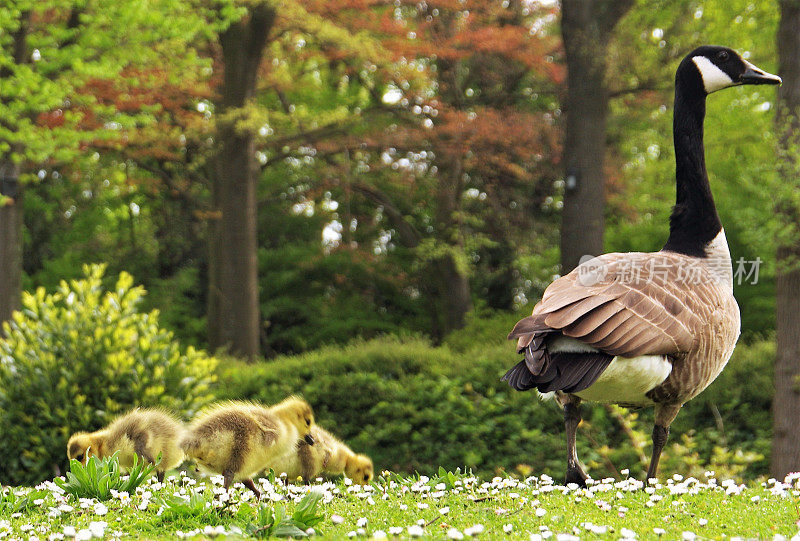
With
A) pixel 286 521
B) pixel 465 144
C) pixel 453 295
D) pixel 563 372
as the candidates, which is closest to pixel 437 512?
pixel 286 521

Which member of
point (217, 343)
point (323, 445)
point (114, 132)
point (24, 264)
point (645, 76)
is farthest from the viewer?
point (24, 264)

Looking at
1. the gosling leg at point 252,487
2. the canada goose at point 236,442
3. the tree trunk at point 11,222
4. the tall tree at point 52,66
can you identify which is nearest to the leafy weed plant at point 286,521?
the gosling leg at point 252,487

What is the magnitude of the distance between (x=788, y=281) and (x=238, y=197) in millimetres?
10253

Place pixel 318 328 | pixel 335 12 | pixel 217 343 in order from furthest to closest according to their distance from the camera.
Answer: pixel 318 328 < pixel 335 12 < pixel 217 343

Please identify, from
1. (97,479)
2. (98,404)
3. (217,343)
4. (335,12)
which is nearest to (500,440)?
(98,404)

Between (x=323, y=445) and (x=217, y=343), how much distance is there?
33.1ft

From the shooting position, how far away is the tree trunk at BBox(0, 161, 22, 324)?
13.1 m

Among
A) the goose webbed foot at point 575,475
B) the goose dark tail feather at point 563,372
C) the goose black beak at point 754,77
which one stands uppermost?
the goose black beak at point 754,77

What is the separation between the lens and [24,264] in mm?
22484

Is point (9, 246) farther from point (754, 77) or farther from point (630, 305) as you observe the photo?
point (754, 77)

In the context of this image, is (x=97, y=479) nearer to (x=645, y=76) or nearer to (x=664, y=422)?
(x=664, y=422)

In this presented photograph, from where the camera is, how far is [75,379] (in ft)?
24.9

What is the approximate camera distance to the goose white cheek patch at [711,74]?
17.5ft

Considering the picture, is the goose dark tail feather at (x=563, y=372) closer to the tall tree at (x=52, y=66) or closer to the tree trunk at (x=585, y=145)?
the tree trunk at (x=585, y=145)
